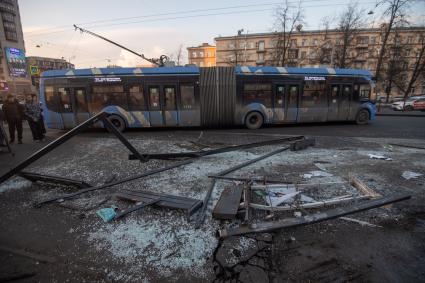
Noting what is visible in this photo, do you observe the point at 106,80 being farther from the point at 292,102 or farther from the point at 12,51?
the point at 12,51

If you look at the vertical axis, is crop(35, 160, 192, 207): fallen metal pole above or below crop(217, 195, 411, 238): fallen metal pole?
below

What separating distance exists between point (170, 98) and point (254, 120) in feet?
15.5

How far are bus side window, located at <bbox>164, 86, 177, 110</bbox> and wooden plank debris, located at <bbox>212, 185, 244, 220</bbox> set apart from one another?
7707 mm

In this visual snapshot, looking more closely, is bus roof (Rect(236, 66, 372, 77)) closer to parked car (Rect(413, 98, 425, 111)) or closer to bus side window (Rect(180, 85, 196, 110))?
bus side window (Rect(180, 85, 196, 110))

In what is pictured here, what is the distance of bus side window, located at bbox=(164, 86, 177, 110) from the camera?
35.6 feet

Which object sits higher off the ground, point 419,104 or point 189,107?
point 189,107

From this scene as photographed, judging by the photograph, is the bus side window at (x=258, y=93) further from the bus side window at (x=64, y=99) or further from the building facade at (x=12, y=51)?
the building facade at (x=12, y=51)

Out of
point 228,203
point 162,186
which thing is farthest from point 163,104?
point 228,203

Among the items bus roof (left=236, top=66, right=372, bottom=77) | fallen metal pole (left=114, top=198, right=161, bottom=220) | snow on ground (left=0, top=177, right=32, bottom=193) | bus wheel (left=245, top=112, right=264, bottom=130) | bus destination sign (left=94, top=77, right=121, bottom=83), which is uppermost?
bus roof (left=236, top=66, right=372, bottom=77)

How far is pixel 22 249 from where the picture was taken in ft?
9.20

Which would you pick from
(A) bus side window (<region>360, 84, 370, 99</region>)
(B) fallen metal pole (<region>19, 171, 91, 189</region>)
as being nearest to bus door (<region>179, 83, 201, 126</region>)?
(B) fallen metal pole (<region>19, 171, 91, 189</region>)

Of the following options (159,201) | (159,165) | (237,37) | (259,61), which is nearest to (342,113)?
(159,165)

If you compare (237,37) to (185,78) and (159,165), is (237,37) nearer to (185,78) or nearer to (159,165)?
(185,78)

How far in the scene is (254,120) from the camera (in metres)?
11.7
